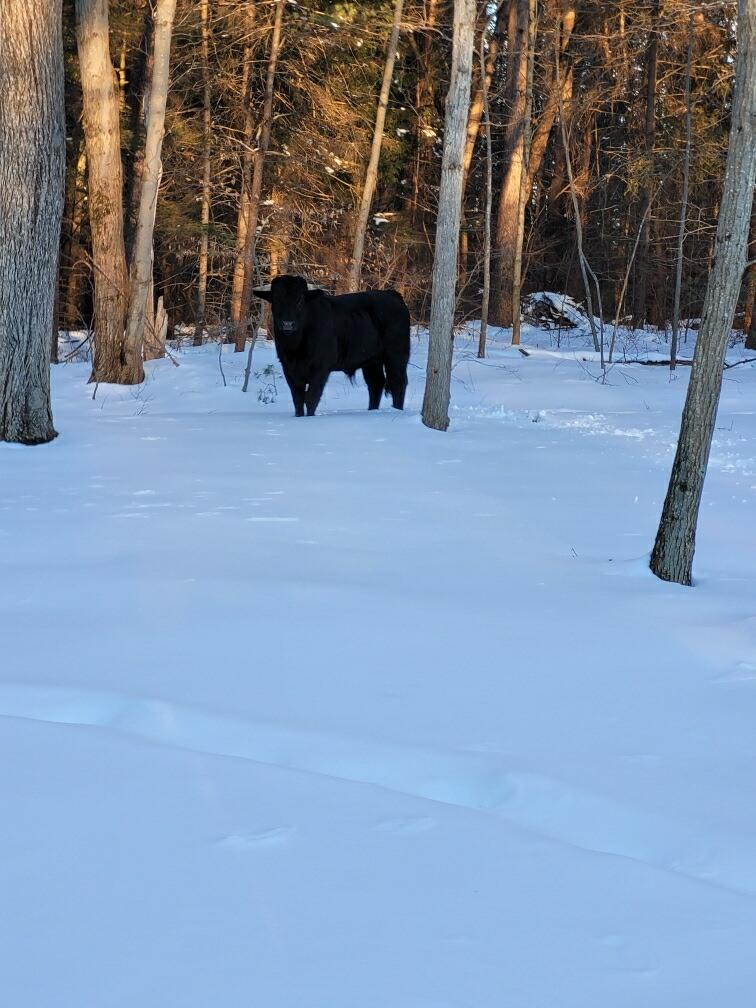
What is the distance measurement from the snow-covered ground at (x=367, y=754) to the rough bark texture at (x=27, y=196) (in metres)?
2.20

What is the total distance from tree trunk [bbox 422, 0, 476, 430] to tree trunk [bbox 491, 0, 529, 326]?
1190cm

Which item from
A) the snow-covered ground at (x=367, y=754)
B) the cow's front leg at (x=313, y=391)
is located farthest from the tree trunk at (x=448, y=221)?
the snow-covered ground at (x=367, y=754)

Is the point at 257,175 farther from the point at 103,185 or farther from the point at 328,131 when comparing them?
the point at 103,185

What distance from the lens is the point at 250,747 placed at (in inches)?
125

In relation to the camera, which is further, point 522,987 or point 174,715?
point 174,715

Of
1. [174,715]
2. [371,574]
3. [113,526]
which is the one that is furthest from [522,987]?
[113,526]

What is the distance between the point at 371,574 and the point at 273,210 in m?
→ 17.5

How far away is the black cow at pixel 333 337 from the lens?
11391mm

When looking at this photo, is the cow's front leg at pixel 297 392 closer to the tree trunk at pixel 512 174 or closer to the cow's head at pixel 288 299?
the cow's head at pixel 288 299

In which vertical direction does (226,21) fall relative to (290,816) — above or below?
above

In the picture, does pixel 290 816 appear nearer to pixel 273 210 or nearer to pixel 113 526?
pixel 113 526

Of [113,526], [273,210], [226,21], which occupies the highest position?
[226,21]

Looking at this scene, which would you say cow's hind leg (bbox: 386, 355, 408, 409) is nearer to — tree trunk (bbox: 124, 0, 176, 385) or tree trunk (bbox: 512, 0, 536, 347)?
tree trunk (bbox: 124, 0, 176, 385)

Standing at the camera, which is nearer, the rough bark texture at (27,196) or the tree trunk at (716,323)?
the tree trunk at (716,323)
